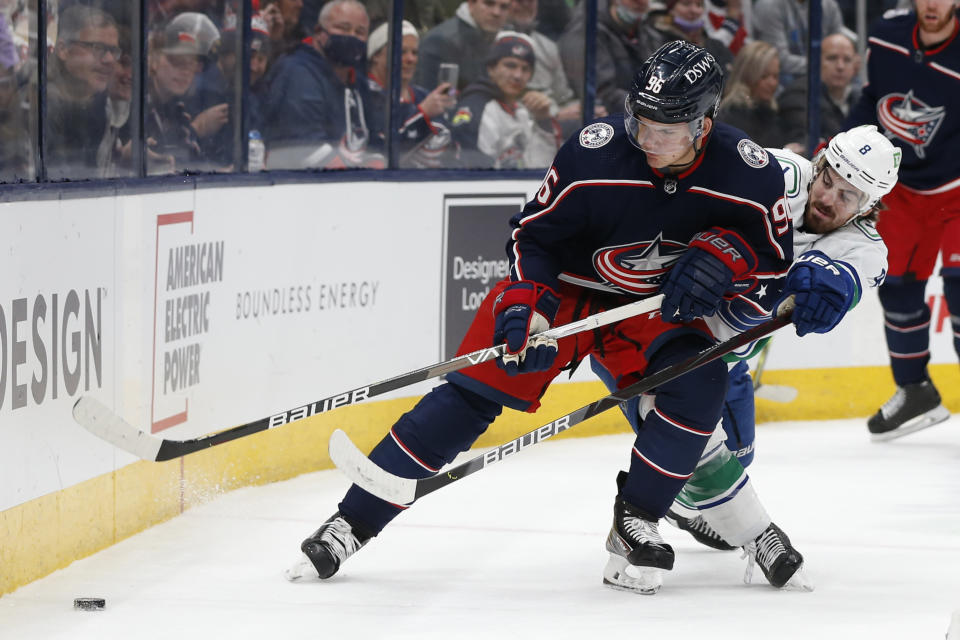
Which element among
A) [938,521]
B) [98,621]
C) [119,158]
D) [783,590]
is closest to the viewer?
[98,621]

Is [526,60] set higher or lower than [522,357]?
higher

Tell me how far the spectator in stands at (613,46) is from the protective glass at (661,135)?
8.14ft

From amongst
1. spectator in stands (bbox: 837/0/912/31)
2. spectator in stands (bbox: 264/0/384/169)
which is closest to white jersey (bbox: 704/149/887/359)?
spectator in stands (bbox: 264/0/384/169)

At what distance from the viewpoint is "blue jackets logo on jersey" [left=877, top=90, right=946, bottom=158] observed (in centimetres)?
498

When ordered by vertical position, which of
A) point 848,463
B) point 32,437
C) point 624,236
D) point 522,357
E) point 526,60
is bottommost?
point 848,463

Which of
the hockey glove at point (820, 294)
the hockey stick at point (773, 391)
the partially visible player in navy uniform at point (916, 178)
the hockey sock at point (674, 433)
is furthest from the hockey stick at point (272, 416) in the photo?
the hockey stick at point (773, 391)

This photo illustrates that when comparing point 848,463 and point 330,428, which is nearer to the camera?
point 330,428

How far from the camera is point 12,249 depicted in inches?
116

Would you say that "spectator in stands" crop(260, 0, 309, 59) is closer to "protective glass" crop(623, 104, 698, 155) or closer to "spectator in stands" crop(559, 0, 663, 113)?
"spectator in stands" crop(559, 0, 663, 113)

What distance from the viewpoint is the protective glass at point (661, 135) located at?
2.85m

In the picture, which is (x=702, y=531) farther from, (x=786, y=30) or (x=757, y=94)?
(x=786, y=30)

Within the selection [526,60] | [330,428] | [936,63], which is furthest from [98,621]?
[936,63]

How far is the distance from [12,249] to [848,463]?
285 cm

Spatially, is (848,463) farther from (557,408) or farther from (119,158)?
(119,158)
